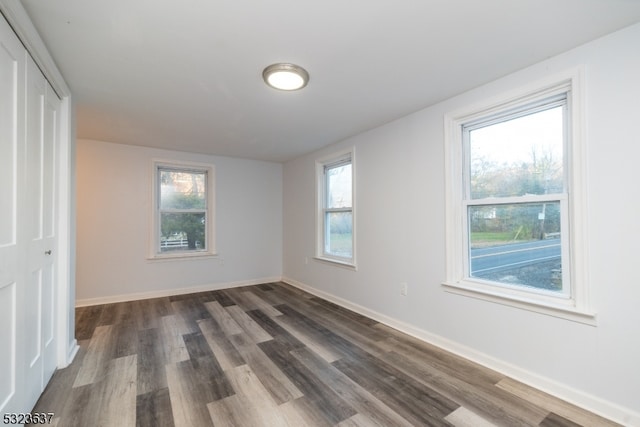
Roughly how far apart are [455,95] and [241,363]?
9.47ft

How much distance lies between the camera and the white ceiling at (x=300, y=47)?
146 centimetres

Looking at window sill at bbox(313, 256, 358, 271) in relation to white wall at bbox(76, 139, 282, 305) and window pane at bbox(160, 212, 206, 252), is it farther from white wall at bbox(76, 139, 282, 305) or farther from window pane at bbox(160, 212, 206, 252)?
window pane at bbox(160, 212, 206, 252)

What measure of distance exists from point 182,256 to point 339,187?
2652 millimetres

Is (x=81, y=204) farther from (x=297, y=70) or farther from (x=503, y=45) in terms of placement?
(x=503, y=45)

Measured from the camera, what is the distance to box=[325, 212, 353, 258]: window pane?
3.80 m

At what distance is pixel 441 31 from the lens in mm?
1618

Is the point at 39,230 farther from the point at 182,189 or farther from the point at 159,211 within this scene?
the point at 182,189

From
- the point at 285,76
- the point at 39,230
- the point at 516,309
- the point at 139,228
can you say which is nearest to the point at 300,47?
the point at 285,76

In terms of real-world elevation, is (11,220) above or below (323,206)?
below

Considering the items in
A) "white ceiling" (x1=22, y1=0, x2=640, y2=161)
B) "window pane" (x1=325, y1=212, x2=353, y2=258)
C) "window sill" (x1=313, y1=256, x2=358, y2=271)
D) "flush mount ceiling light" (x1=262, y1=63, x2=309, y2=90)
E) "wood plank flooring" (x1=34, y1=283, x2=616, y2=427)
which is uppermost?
"white ceiling" (x1=22, y1=0, x2=640, y2=161)

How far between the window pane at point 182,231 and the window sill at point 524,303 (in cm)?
375

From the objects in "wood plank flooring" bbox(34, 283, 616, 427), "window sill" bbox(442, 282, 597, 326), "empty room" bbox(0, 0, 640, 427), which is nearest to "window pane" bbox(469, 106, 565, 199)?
"empty room" bbox(0, 0, 640, 427)

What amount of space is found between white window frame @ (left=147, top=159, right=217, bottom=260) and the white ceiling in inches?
55.0

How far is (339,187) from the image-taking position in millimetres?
4020
